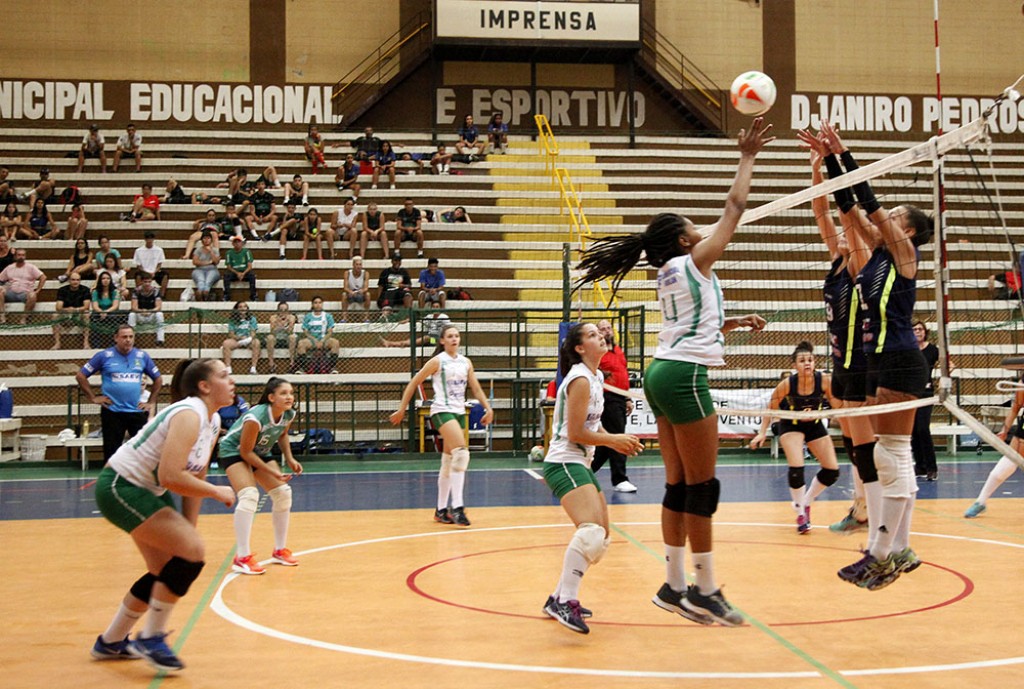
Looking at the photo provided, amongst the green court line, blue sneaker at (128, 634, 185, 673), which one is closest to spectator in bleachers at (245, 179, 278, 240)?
blue sneaker at (128, 634, 185, 673)

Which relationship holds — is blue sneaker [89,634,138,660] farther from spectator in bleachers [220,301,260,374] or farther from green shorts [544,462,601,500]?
spectator in bleachers [220,301,260,374]

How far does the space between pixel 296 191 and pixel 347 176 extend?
4.65ft

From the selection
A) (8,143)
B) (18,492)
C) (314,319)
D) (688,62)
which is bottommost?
(18,492)

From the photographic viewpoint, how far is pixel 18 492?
13.9 m

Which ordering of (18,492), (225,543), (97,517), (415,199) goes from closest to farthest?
1. (225,543)
2. (97,517)
3. (18,492)
4. (415,199)

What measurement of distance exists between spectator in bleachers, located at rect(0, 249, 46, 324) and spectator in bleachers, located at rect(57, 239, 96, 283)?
45 cm

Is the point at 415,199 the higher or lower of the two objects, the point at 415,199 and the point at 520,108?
the lower

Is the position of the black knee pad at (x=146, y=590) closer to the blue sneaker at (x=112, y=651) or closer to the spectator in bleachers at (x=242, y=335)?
the blue sneaker at (x=112, y=651)

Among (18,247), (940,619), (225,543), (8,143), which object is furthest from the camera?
(8,143)

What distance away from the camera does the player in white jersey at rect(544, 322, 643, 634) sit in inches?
250

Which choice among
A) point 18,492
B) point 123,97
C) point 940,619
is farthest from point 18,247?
point 940,619

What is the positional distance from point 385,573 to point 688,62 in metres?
24.4

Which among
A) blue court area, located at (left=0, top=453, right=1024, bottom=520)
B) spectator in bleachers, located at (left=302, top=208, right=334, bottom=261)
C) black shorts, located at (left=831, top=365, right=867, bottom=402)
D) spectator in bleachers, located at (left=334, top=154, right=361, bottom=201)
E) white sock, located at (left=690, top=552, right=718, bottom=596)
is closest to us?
white sock, located at (left=690, top=552, right=718, bottom=596)

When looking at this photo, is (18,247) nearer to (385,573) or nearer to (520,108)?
(520,108)
